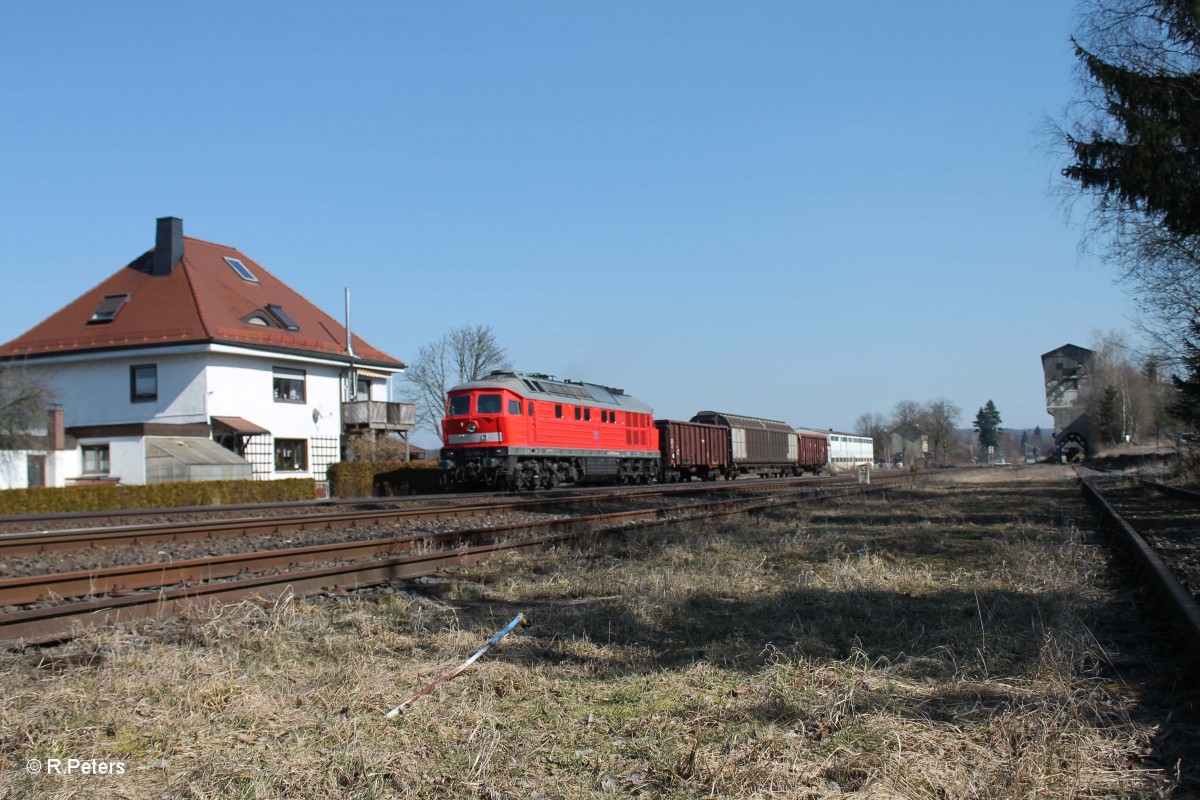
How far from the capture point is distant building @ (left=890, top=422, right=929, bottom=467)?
322ft

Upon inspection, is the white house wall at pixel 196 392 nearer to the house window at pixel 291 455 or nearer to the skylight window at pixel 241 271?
the house window at pixel 291 455

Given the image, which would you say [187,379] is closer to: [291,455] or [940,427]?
[291,455]

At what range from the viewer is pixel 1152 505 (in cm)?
1975

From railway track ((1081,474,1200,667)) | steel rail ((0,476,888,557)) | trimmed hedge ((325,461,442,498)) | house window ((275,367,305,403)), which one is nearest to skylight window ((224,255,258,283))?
house window ((275,367,305,403))

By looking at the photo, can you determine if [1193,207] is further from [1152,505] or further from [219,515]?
[219,515]

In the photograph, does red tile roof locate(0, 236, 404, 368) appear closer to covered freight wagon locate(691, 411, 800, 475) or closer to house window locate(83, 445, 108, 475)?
house window locate(83, 445, 108, 475)

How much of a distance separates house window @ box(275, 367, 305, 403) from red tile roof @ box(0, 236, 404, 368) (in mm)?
1131

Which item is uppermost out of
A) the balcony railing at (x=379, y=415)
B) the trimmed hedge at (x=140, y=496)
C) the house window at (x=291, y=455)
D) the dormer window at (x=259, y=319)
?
the dormer window at (x=259, y=319)

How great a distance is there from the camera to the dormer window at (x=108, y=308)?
39.4m

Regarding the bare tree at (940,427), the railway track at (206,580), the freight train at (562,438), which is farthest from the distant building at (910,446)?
the railway track at (206,580)

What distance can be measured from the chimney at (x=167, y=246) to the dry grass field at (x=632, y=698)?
1535 inches

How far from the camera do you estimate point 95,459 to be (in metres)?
31.6

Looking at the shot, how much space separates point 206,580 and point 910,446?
108 metres

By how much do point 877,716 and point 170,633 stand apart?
4972 millimetres
